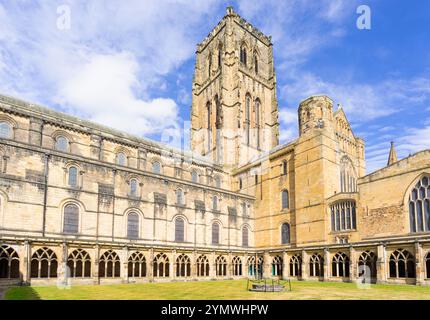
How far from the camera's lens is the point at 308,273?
35.0 meters

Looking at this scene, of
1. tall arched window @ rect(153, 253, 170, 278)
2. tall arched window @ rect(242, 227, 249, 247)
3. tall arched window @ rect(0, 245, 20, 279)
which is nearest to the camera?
tall arched window @ rect(0, 245, 20, 279)

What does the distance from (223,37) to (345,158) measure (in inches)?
1383

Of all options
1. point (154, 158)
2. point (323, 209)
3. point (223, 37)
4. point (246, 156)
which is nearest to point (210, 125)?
point (246, 156)

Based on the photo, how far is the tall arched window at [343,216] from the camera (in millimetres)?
35594

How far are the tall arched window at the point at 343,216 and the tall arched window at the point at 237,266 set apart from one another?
35.6 ft

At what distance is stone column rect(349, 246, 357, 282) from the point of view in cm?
3052

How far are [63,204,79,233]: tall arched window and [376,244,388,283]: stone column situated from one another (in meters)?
24.4

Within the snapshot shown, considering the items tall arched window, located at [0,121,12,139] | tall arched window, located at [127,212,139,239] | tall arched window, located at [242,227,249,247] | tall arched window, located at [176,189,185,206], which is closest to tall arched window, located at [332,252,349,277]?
tall arched window, located at [242,227,249,247]

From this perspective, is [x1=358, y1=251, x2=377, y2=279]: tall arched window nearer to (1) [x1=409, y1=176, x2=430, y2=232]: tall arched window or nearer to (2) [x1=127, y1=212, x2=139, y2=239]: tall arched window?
(1) [x1=409, y1=176, x2=430, y2=232]: tall arched window

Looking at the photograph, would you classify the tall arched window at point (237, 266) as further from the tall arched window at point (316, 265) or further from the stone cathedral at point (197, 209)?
the tall arched window at point (316, 265)

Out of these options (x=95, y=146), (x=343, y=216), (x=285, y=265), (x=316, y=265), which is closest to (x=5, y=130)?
(x=95, y=146)

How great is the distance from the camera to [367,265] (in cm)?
3027
